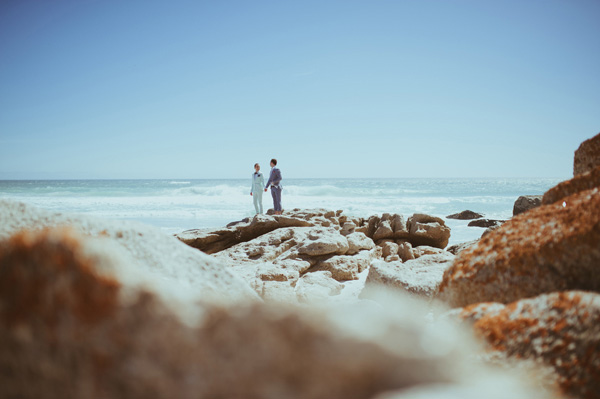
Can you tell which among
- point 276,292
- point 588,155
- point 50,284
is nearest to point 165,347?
point 50,284

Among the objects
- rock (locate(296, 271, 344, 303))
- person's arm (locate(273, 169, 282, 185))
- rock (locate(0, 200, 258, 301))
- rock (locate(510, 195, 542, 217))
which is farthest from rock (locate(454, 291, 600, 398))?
person's arm (locate(273, 169, 282, 185))

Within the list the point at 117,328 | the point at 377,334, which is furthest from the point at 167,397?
the point at 377,334

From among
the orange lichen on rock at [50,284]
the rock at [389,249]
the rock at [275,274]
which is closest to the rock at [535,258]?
the orange lichen on rock at [50,284]

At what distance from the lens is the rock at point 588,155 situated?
2.03 m

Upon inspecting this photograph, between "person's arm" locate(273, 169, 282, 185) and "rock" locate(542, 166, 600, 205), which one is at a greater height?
"person's arm" locate(273, 169, 282, 185)

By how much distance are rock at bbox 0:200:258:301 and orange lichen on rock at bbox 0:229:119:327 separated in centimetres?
58

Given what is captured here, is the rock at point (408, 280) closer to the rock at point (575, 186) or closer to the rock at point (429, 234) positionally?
the rock at point (575, 186)

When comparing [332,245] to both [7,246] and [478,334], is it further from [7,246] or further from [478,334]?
[7,246]

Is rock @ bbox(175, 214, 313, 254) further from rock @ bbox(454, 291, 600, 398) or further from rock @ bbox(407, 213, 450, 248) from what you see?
rock @ bbox(454, 291, 600, 398)

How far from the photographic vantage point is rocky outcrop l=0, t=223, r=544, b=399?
0.71m

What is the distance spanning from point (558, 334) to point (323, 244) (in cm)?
470

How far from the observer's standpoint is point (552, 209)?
167 centimetres

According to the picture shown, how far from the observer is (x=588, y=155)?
2078 mm

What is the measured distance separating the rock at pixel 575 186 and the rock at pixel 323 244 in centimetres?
405
